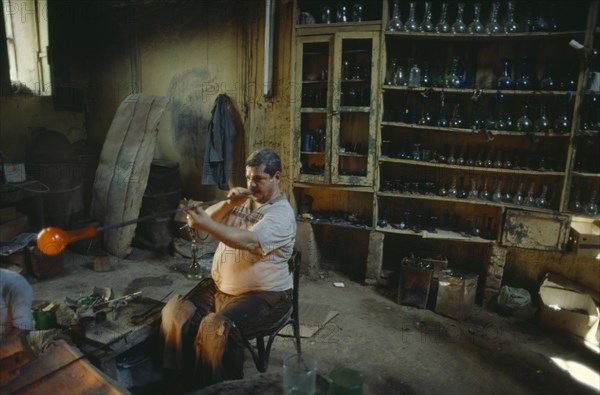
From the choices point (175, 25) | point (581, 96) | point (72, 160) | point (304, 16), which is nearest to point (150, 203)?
point (72, 160)

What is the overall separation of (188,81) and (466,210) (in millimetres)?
4239

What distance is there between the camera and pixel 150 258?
18.5 feet

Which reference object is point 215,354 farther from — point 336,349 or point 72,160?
point 72,160

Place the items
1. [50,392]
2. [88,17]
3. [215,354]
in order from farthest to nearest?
[88,17] → [215,354] → [50,392]

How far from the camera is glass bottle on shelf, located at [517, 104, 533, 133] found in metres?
4.28

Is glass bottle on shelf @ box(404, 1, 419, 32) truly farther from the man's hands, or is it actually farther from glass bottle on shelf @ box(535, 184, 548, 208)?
the man's hands

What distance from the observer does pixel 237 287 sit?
2.90 meters

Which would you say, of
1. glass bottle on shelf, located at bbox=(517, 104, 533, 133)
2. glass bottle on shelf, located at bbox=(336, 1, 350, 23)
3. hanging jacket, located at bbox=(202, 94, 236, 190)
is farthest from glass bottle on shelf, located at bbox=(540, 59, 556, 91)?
hanging jacket, located at bbox=(202, 94, 236, 190)

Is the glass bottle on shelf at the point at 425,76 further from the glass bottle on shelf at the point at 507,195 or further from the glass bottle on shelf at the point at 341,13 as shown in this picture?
the glass bottle on shelf at the point at 507,195

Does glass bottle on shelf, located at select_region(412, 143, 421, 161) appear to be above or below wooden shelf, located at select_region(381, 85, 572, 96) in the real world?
below

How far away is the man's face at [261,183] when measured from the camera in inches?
112

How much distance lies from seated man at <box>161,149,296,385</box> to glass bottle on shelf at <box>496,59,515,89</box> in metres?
2.85

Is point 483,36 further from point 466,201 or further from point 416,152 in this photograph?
point 466,201

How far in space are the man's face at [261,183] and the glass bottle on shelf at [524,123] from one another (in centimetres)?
284
